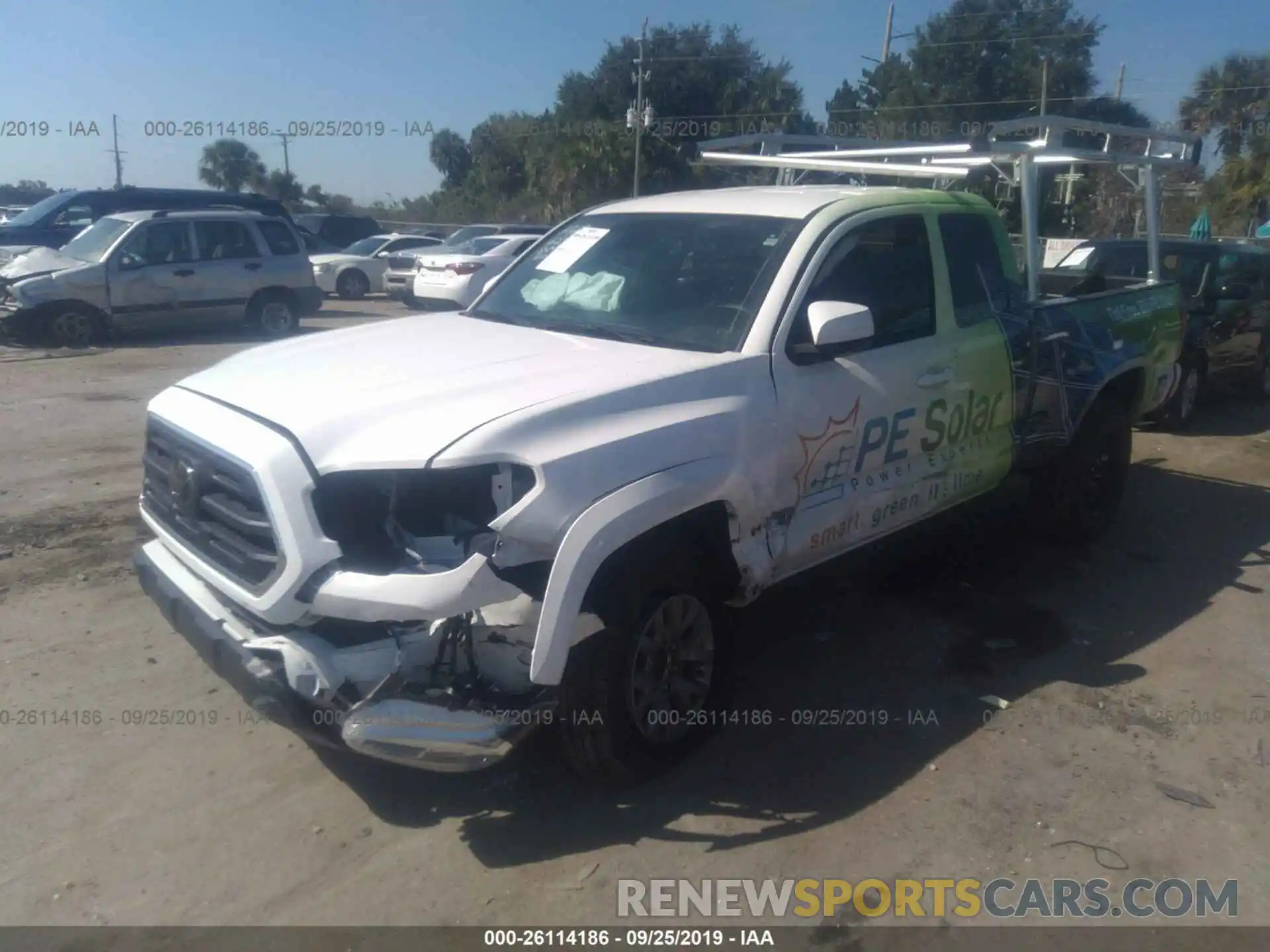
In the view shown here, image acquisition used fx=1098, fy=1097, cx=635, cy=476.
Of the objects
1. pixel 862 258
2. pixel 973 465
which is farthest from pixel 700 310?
pixel 973 465

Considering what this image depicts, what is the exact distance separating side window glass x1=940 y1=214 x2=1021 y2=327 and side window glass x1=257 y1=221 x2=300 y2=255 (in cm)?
1211

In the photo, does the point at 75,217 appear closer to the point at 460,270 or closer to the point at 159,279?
the point at 159,279

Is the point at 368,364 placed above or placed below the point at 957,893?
above

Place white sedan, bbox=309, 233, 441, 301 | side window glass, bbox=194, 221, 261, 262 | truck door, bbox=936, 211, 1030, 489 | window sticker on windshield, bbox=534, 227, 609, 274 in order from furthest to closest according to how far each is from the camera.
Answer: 1. white sedan, bbox=309, 233, 441, 301
2. side window glass, bbox=194, 221, 261, 262
3. truck door, bbox=936, 211, 1030, 489
4. window sticker on windshield, bbox=534, 227, 609, 274

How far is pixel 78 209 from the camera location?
1812 cm

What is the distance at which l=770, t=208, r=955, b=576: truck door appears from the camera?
13.8 feet

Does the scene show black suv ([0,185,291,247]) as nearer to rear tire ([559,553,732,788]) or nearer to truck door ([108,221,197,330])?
truck door ([108,221,197,330])

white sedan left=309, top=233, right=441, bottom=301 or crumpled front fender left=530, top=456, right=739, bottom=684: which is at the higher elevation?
white sedan left=309, top=233, right=441, bottom=301

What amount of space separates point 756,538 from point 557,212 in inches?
1498

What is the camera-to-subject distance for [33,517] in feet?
21.4

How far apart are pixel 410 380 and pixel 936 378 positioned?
2418mm

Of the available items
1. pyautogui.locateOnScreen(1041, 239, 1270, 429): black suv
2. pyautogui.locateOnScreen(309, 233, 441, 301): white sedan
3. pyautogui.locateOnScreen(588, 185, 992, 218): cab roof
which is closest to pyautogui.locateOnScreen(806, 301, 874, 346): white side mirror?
pyautogui.locateOnScreen(588, 185, 992, 218): cab roof

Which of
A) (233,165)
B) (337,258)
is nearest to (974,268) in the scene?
(337,258)

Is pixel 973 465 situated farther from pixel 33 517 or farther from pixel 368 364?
pixel 33 517
